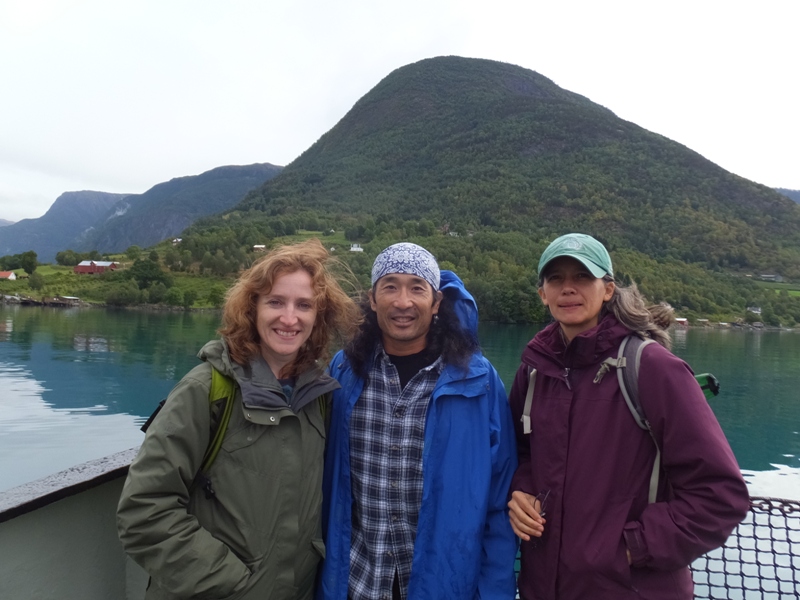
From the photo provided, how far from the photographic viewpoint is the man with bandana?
6.06 ft

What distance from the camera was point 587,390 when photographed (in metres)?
1.69

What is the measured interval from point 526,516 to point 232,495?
2.99 ft

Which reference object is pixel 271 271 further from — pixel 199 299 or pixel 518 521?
pixel 199 299

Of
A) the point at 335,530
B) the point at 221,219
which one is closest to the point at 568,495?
the point at 335,530

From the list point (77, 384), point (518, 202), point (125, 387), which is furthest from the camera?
point (518, 202)

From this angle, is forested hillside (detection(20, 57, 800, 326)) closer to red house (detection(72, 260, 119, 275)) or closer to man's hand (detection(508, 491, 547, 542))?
red house (detection(72, 260, 119, 275))

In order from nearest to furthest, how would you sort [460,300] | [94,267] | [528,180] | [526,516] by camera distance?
[526,516], [460,300], [94,267], [528,180]

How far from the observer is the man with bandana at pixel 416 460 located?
1848 mm

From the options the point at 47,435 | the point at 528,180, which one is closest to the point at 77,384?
the point at 47,435

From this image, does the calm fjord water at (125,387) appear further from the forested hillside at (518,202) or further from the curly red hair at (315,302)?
the forested hillside at (518,202)

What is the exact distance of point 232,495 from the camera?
160cm

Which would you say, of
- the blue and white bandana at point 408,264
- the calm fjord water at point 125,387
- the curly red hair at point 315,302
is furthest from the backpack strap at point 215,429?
the calm fjord water at point 125,387

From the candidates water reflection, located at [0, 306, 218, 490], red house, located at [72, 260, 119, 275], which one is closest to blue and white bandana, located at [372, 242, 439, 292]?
water reflection, located at [0, 306, 218, 490]

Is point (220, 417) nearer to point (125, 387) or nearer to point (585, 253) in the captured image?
point (585, 253)
